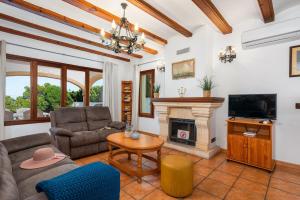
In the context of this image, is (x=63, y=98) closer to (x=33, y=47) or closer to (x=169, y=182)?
(x=33, y=47)

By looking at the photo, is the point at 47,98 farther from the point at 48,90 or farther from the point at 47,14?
the point at 47,14

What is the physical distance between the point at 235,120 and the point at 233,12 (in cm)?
197

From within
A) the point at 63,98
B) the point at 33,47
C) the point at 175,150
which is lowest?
the point at 175,150

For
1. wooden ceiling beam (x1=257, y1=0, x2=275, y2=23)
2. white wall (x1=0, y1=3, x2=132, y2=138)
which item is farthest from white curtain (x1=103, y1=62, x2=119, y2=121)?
wooden ceiling beam (x1=257, y1=0, x2=275, y2=23)

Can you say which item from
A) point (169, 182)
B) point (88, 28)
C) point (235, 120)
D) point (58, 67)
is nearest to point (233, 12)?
point (235, 120)

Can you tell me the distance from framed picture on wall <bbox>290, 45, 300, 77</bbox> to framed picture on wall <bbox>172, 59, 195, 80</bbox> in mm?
1703

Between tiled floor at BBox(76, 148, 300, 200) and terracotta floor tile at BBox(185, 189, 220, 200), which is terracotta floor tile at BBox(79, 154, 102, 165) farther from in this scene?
terracotta floor tile at BBox(185, 189, 220, 200)

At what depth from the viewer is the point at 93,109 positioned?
4031 mm

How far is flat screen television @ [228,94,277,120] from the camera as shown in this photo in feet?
8.56

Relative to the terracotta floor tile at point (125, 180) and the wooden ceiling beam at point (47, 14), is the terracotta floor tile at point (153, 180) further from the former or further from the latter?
the wooden ceiling beam at point (47, 14)

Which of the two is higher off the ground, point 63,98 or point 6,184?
point 63,98

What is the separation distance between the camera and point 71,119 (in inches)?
141

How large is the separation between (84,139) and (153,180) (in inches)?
64.8

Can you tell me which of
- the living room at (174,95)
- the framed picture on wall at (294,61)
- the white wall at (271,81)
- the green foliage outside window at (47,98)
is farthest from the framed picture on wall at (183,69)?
the green foliage outside window at (47,98)
